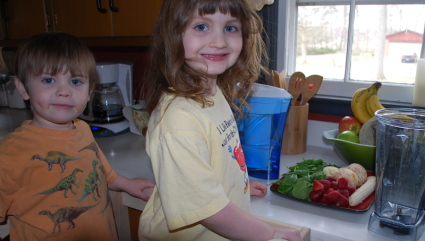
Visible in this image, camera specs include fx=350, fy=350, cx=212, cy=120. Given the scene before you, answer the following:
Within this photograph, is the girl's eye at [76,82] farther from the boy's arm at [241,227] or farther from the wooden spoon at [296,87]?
the wooden spoon at [296,87]

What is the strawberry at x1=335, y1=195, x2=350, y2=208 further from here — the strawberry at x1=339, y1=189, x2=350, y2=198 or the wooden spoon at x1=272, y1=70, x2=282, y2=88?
the wooden spoon at x1=272, y1=70, x2=282, y2=88

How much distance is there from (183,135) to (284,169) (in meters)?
0.60

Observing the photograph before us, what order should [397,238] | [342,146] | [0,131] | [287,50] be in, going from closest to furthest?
[397,238], [342,146], [287,50], [0,131]

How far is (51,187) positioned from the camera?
835 mm

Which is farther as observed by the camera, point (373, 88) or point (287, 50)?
point (287, 50)

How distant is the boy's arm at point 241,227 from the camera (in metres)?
0.66

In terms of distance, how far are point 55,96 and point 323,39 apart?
1.05 m

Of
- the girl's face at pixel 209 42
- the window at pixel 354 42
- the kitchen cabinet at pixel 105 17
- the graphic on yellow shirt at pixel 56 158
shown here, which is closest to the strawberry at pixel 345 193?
the girl's face at pixel 209 42

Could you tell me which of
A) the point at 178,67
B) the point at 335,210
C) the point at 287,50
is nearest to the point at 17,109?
the point at 287,50

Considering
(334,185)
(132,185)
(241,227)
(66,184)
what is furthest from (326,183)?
(66,184)

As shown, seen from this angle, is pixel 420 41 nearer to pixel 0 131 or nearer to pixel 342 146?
pixel 342 146

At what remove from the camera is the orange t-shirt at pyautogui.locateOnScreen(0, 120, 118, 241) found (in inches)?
31.2

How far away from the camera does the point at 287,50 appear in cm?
148

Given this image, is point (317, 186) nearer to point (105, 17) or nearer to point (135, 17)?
point (135, 17)
